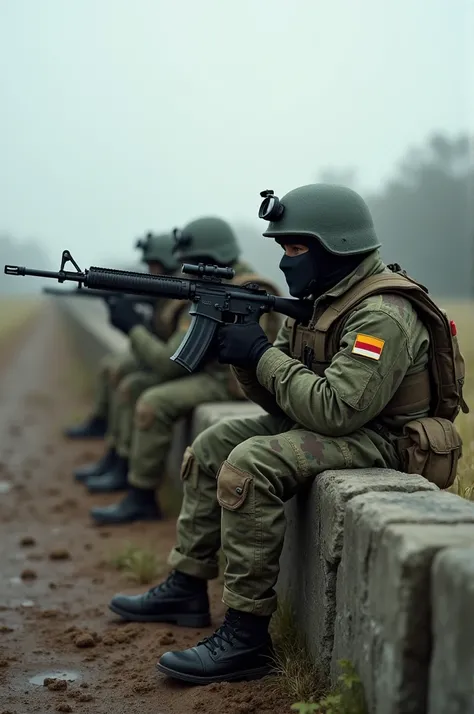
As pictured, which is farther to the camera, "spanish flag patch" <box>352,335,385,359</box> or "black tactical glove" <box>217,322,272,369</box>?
"black tactical glove" <box>217,322,272,369</box>

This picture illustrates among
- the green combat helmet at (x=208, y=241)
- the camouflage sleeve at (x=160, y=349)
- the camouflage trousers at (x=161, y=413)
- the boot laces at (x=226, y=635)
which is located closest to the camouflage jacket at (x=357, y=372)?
the boot laces at (x=226, y=635)

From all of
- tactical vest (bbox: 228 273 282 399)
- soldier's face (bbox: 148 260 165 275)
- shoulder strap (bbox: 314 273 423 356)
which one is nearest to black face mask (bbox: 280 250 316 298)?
shoulder strap (bbox: 314 273 423 356)

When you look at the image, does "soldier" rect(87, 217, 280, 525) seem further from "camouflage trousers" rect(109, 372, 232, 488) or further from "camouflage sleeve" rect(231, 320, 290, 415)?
"camouflage sleeve" rect(231, 320, 290, 415)

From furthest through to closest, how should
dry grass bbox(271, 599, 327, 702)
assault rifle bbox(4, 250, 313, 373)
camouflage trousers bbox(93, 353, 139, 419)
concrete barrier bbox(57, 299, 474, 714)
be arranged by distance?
camouflage trousers bbox(93, 353, 139, 419) → assault rifle bbox(4, 250, 313, 373) → dry grass bbox(271, 599, 327, 702) → concrete barrier bbox(57, 299, 474, 714)

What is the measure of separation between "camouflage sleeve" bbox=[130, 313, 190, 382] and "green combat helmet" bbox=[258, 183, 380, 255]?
6.96 feet

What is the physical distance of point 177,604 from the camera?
12.5 ft

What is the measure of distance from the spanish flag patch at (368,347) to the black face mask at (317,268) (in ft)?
1.53

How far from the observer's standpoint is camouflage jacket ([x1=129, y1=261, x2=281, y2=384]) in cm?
534

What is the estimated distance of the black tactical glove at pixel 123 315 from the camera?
6.30 meters

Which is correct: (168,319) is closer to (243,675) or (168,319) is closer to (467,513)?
(243,675)

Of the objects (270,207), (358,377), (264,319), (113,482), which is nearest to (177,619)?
(358,377)

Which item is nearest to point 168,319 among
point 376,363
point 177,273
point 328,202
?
point 177,273

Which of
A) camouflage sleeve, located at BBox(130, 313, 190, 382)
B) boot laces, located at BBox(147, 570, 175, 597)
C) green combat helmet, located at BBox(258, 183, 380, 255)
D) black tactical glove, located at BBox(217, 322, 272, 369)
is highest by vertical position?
green combat helmet, located at BBox(258, 183, 380, 255)

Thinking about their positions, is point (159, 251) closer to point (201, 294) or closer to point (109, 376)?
point (109, 376)
